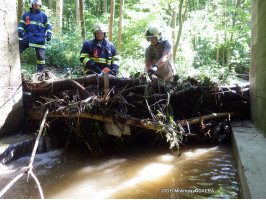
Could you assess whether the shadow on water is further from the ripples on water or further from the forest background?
the forest background

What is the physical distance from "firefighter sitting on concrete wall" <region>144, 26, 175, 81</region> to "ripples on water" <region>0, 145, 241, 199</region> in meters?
2.20

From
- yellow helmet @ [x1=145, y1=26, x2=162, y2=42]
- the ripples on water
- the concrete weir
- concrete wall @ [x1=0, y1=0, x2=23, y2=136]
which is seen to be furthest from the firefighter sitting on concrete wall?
concrete wall @ [x1=0, y1=0, x2=23, y2=136]

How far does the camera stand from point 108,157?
12.7ft

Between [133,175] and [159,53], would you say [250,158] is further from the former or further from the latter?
[159,53]

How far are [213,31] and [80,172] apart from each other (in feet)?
46.2

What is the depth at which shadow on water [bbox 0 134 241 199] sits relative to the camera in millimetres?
2568

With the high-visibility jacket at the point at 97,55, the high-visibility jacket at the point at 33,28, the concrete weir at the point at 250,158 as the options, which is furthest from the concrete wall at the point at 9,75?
the concrete weir at the point at 250,158

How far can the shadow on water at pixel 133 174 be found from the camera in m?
2.57

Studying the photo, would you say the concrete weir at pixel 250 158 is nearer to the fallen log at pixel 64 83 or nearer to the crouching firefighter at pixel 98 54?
the fallen log at pixel 64 83

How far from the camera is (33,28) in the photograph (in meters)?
5.85

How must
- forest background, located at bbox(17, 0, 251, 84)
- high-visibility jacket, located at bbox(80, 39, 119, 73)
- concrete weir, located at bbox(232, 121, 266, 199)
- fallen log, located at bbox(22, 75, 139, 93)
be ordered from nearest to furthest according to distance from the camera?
concrete weir, located at bbox(232, 121, 266, 199) < fallen log, located at bbox(22, 75, 139, 93) < high-visibility jacket, located at bbox(80, 39, 119, 73) < forest background, located at bbox(17, 0, 251, 84)

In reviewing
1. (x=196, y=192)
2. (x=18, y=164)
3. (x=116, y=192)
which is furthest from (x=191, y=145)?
(x=18, y=164)

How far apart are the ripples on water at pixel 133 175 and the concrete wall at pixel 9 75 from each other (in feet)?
2.66

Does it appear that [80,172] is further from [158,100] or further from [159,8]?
[159,8]
